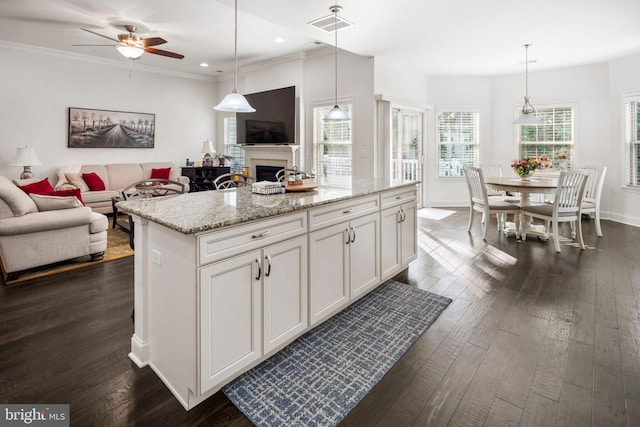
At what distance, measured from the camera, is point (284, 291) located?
210 centimetres

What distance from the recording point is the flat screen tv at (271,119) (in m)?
6.53

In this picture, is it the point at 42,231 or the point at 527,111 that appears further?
the point at 527,111

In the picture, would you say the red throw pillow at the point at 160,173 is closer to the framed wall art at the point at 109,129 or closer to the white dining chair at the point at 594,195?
the framed wall art at the point at 109,129

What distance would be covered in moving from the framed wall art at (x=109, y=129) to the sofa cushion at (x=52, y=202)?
3557 millimetres

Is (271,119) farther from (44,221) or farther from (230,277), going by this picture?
(230,277)

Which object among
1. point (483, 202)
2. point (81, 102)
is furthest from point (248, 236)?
point (81, 102)

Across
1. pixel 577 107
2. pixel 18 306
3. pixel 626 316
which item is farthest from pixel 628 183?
pixel 18 306

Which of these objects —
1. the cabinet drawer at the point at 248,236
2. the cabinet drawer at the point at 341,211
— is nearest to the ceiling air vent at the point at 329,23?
the cabinet drawer at the point at 341,211

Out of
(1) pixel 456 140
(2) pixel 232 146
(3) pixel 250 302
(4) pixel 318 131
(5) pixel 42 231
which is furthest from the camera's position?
(2) pixel 232 146

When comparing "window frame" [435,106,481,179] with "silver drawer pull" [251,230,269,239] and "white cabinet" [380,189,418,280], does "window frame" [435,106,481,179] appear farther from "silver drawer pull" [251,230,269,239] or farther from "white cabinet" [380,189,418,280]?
"silver drawer pull" [251,230,269,239]

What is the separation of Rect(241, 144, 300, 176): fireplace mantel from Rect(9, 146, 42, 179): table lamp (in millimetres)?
3511

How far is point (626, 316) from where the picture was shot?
2.66 m

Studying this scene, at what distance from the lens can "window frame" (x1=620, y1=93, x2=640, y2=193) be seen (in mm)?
5797

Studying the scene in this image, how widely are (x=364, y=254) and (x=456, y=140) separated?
18.8ft
